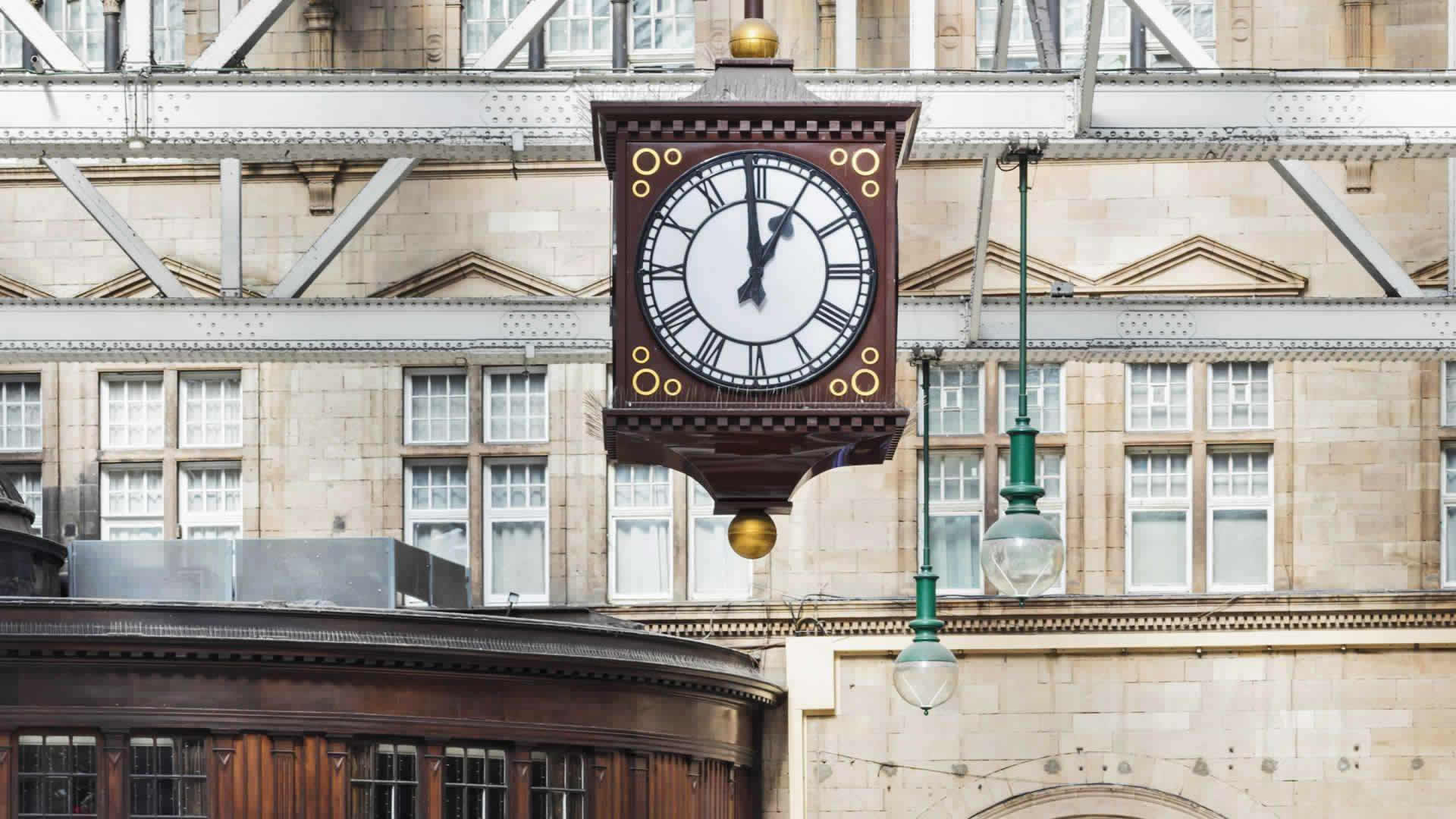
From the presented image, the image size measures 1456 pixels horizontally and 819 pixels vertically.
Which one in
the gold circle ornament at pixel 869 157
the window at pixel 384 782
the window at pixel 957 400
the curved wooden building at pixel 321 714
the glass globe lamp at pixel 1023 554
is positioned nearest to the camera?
the gold circle ornament at pixel 869 157

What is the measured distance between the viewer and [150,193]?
30.2m

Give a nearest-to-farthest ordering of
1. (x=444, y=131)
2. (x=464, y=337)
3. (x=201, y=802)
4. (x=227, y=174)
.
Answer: (x=444, y=131)
(x=464, y=337)
(x=201, y=802)
(x=227, y=174)

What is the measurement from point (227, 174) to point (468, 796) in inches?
202

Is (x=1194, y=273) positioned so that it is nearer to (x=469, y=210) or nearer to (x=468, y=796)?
(x=469, y=210)

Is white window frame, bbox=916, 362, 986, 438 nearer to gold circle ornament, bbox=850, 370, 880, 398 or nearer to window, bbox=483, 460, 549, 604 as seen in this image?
window, bbox=483, 460, 549, 604

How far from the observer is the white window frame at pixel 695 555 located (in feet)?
96.5

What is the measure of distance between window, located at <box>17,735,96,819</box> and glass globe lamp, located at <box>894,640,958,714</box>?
571 cm

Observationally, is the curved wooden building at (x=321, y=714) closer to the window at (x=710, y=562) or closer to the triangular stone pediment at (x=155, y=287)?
the window at (x=710, y=562)

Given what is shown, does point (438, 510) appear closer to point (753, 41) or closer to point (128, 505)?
point (128, 505)

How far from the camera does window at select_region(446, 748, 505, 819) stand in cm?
2362

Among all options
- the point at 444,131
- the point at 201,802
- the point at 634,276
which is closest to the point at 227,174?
the point at 201,802

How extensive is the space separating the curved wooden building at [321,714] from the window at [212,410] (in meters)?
6.13

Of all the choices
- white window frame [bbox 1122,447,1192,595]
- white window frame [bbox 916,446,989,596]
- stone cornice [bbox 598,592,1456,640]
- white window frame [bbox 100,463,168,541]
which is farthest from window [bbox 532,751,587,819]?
white window frame [bbox 100,463,168,541]

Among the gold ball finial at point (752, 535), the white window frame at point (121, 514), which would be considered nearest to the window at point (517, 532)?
the white window frame at point (121, 514)
